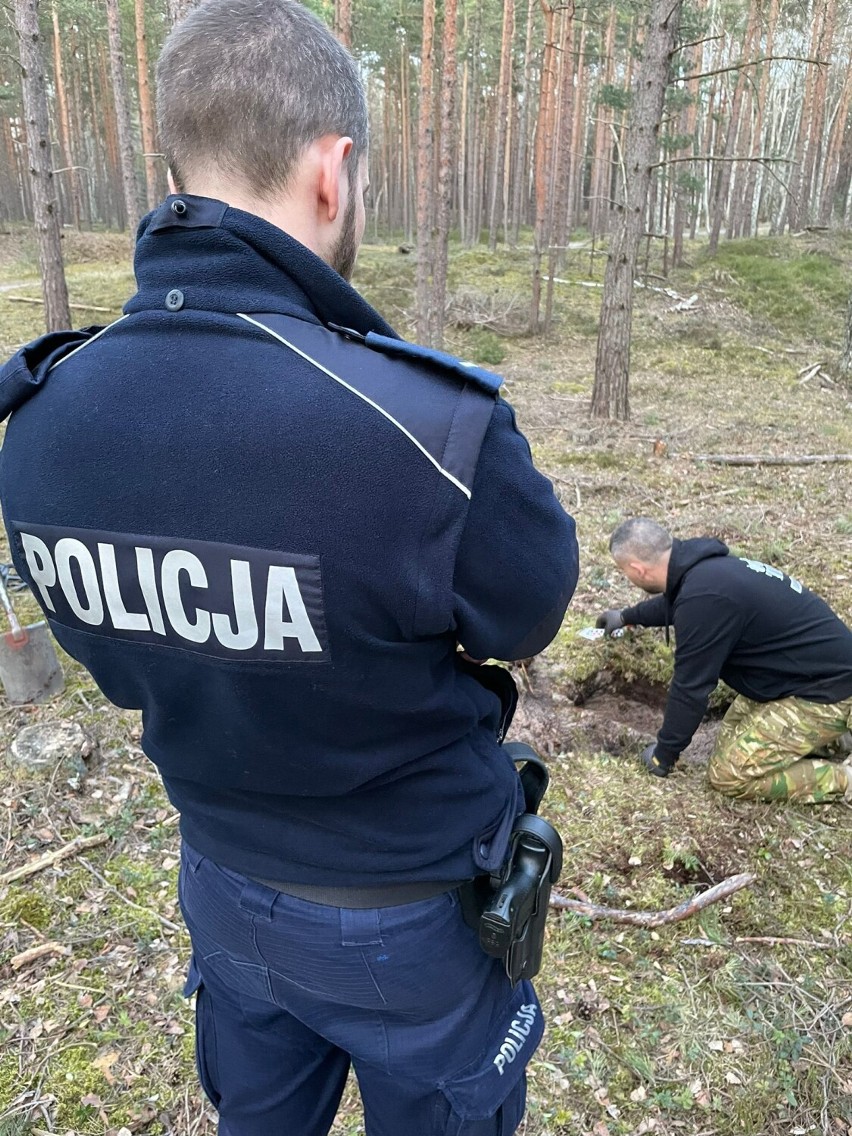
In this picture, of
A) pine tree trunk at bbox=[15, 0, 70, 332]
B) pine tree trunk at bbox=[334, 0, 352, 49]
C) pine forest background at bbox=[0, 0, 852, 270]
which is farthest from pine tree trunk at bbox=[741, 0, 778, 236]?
pine tree trunk at bbox=[15, 0, 70, 332]

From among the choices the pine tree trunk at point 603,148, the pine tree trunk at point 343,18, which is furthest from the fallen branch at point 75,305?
the pine tree trunk at point 603,148

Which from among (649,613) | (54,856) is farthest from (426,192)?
(54,856)

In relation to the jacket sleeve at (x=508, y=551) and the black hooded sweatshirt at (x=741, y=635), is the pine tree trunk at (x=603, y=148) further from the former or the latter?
the jacket sleeve at (x=508, y=551)

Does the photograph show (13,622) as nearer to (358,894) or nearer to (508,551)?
(358,894)

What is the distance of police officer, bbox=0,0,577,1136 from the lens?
93 centimetres

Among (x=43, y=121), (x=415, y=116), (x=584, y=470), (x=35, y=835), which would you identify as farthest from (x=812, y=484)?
(x=415, y=116)

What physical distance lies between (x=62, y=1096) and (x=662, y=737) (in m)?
2.93

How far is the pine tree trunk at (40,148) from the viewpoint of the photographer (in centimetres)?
802

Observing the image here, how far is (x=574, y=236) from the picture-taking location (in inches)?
1192

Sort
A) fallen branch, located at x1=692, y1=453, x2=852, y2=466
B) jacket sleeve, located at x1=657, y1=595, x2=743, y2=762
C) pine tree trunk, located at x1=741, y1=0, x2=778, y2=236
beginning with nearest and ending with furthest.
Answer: jacket sleeve, located at x1=657, y1=595, x2=743, y2=762 < fallen branch, located at x1=692, y1=453, x2=852, y2=466 < pine tree trunk, located at x1=741, y1=0, x2=778, y2=236

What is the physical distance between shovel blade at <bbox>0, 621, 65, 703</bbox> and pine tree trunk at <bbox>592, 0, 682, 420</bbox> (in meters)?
8.00

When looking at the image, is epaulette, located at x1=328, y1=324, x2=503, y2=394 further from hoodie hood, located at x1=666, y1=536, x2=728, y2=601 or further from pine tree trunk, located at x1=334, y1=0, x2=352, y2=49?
pine tree trunk, located at x1=334, y1=0, x2=352, y2=49

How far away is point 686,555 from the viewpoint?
3791 millimetres

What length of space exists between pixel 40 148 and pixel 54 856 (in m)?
8.31
